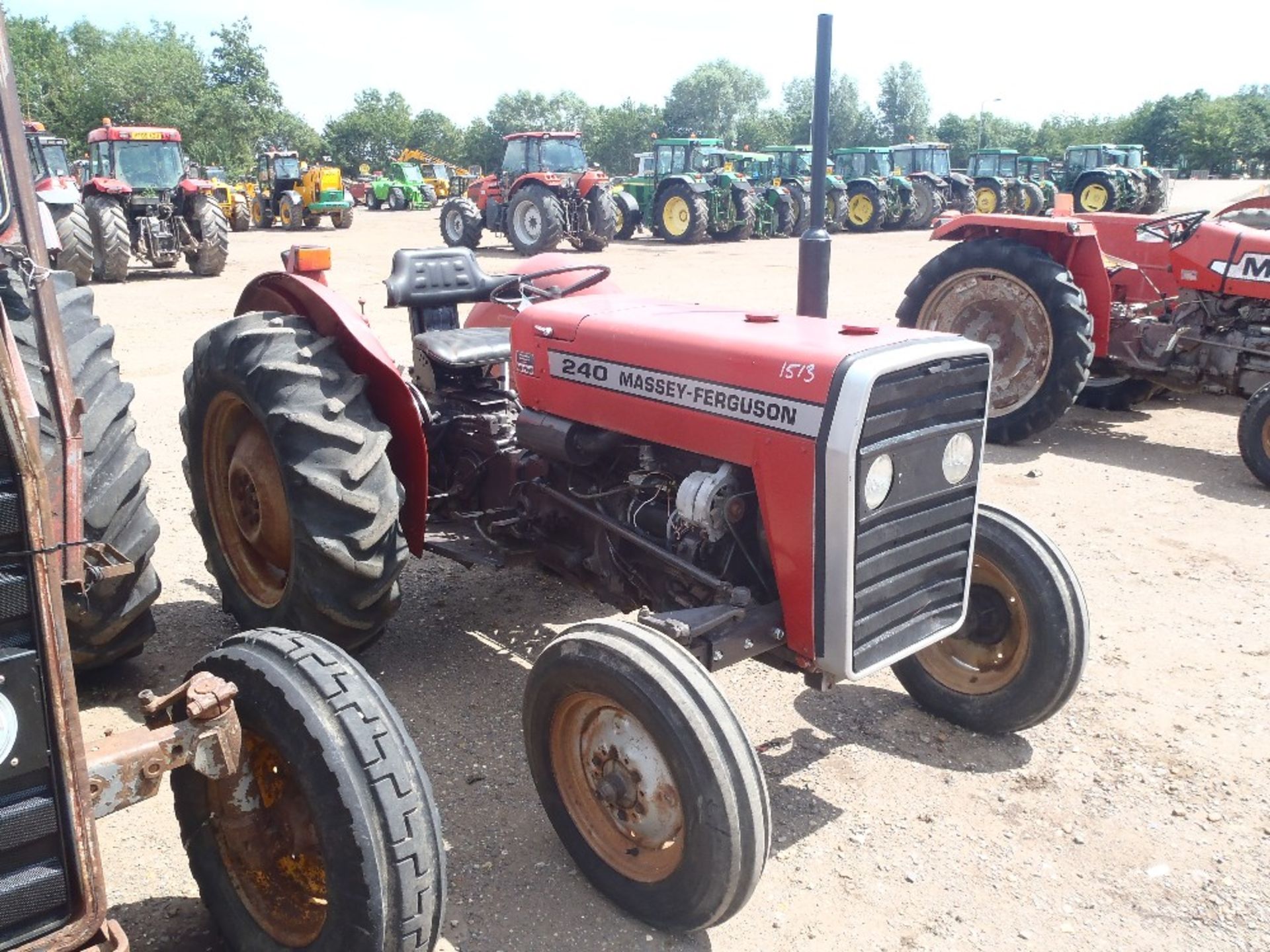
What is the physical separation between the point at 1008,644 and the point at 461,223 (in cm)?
1751

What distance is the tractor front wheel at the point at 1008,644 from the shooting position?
3.11 metres

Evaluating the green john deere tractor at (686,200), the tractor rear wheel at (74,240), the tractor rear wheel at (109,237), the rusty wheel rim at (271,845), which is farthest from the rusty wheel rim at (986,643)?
the green john deere tractor at (686,200)

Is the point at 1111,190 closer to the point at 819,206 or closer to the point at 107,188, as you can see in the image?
the point at 107,188

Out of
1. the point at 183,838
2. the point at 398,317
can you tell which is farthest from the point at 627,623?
the point at 398,317

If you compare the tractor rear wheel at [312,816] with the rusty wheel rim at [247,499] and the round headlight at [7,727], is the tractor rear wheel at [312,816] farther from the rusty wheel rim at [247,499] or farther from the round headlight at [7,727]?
the rusty wheel rim at [247,499]

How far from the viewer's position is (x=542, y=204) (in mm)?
18344

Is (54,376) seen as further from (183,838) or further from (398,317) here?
(398,317)

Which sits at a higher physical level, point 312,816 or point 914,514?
point 914,514

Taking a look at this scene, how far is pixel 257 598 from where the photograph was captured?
3740mm

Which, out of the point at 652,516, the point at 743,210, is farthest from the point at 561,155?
the point at 652,516

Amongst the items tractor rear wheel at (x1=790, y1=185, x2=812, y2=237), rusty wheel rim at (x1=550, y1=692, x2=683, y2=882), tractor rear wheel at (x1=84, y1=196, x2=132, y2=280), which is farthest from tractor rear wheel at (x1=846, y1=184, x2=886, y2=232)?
rusty wheel rim at (x1=550, y1=692, x2=683, y2=882)

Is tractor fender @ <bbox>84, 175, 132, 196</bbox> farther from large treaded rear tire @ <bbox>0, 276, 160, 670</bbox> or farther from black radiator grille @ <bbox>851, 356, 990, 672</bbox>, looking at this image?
black radiator grille @ <bbox>851, 356, 990, 672</bbox>

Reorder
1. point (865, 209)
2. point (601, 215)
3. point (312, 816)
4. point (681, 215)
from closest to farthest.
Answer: point (312, 816) → point (601, 215) → point (681, 215) → point (865, 209)

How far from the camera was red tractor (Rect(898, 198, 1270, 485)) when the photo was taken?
6.52 m
